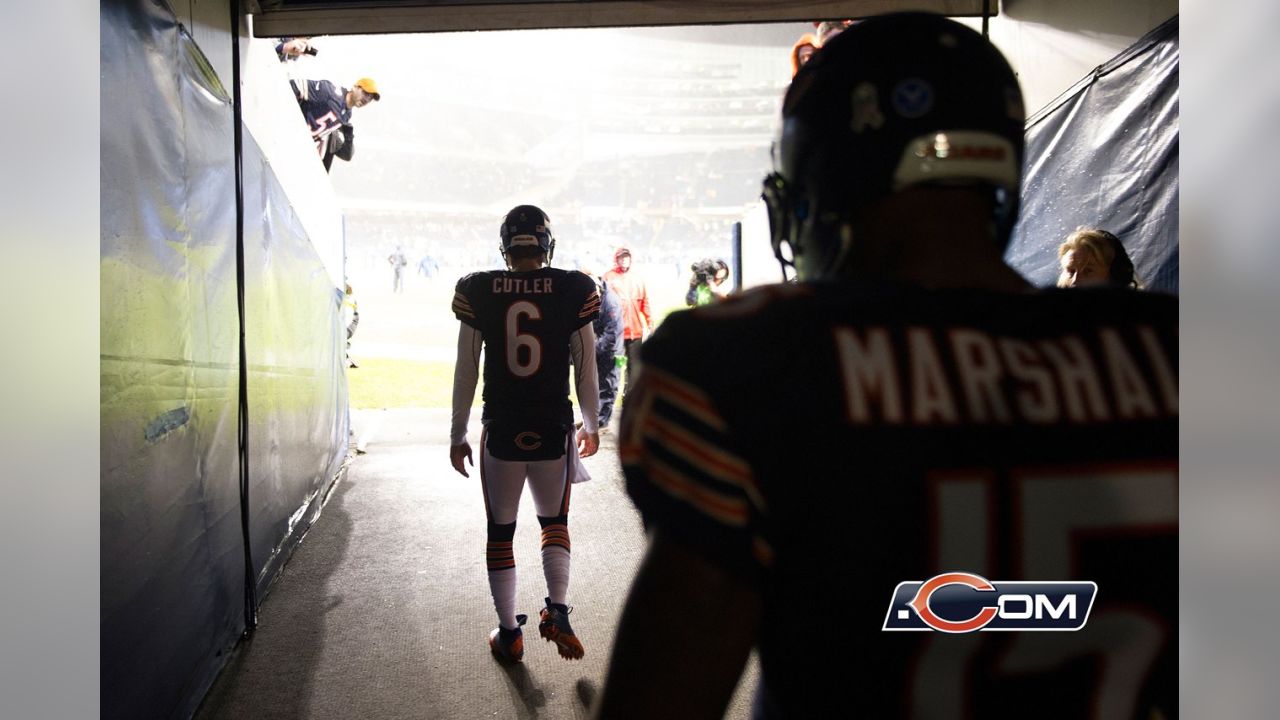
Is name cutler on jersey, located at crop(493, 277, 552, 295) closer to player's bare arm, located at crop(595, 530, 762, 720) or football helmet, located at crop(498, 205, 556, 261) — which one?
football helmet, located at crop(498, 205, 556, 261)

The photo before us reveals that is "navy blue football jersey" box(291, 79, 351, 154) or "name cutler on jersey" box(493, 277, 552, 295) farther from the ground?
"navy blue football jersey" box(291, 79, 351, 154)

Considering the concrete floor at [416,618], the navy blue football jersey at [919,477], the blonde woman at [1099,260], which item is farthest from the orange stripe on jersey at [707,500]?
the blonde woman at [1099,260]

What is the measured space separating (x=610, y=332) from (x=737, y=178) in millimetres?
18968

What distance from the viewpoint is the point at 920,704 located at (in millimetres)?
658

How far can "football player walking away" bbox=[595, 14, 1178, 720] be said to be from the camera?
2.06ft

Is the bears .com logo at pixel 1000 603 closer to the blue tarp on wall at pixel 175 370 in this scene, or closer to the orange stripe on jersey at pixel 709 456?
the orange stripe on jersey at pixel 709 456

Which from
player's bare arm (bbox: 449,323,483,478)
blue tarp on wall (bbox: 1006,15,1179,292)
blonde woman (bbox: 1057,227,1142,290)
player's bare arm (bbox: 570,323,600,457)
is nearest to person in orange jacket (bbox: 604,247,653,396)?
blue tarp on wall (bbox: 1006,15,1179,292)

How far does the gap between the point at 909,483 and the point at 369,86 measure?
7.05m

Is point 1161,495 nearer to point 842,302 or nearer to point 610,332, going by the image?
point 842,302

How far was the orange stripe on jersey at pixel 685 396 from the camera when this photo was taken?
2.07ft

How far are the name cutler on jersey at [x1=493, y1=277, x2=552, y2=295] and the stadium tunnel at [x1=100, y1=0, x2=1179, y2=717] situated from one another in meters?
1.05

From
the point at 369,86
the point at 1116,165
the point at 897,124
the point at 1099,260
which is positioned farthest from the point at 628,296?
the point at 897,124
